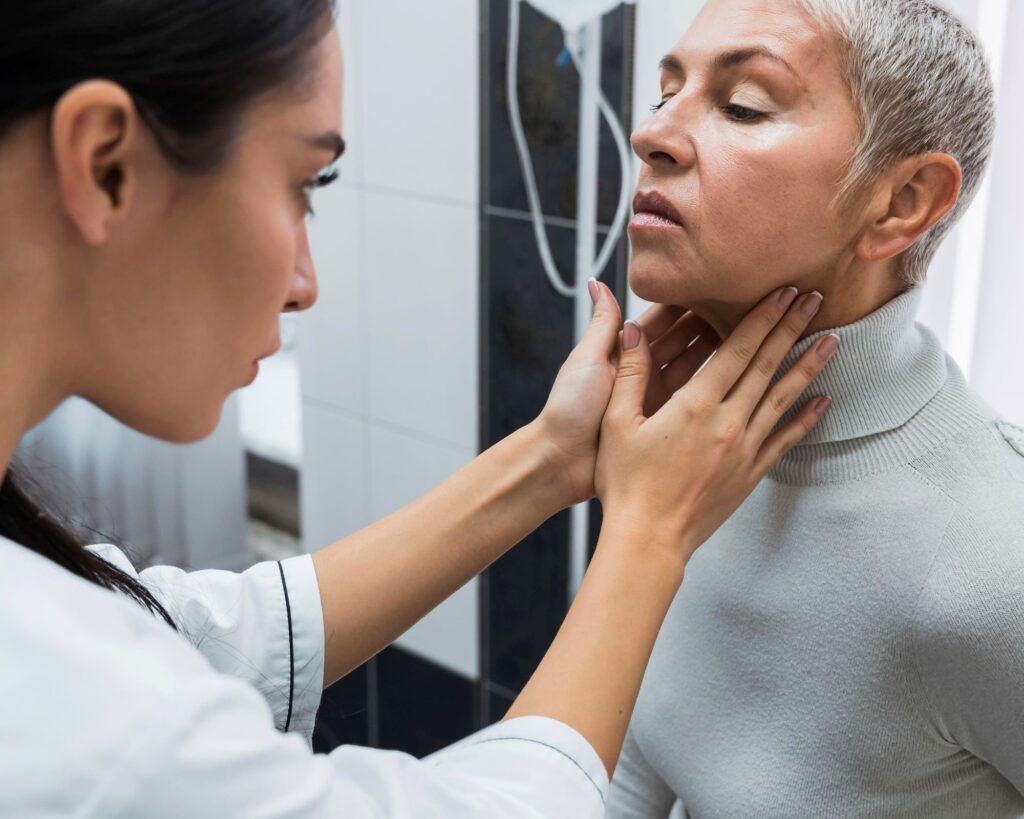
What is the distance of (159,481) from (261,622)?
2027 mm

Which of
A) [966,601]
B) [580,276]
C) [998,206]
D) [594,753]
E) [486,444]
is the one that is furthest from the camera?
[486,444]

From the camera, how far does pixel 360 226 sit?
2303 mm

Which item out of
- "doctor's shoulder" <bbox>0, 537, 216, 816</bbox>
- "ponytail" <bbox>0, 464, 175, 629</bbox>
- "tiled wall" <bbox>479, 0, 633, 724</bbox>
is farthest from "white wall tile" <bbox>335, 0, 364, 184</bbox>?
"doctor's shoulder" <bbox>0, 537, 216, 816</bbox>

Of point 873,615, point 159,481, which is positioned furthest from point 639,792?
point 159,481

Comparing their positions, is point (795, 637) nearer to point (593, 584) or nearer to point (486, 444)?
point (593, 584)

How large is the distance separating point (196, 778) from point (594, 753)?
12.0 inches

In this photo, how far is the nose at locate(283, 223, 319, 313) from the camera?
34.8 inches

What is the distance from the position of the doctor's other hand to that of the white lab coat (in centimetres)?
21

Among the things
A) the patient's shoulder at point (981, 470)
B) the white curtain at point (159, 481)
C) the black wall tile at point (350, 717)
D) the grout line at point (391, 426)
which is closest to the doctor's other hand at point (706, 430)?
the patient's shoulder at point (981, 470)

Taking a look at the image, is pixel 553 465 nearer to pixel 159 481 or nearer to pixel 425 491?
pixel 425 491

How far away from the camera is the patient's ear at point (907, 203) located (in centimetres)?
106

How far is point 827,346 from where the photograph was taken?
110 centimetres

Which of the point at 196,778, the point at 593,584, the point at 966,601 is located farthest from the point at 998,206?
the point at 196,778

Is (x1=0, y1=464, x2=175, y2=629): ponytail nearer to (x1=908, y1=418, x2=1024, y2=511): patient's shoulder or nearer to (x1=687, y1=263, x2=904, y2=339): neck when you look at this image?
(x1=687, y1=263, x2=904, y2=339): neck
